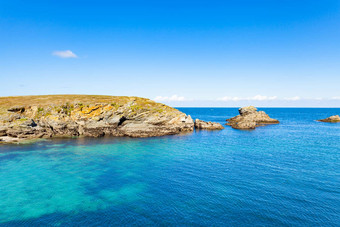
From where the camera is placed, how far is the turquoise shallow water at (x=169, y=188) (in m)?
21.0

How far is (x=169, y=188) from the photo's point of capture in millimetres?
28031

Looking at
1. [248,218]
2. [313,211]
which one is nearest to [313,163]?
[313,211]

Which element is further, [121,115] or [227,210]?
[121,115]

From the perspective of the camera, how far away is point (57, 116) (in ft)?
233

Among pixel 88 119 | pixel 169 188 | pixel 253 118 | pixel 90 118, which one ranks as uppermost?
pixel 90 118

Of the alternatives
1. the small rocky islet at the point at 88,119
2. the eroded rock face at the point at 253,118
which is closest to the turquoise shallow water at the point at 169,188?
the small rocky islet at the point at 88,119

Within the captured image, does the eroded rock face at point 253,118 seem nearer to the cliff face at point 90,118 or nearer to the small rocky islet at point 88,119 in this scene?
the small rocky islet at point 88,119

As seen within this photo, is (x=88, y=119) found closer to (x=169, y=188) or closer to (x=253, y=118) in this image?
(x=169, y=188)

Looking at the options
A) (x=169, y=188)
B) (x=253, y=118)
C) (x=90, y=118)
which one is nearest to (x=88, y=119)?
(x=90, y=118)

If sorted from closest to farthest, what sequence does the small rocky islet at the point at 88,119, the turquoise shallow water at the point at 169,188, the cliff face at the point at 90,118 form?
the turquoise shallow water at the point at 169,188 → the small rocky islet at the point at 88,119 → the cliff face at the point at 90,118

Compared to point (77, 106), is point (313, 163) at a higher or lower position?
lower

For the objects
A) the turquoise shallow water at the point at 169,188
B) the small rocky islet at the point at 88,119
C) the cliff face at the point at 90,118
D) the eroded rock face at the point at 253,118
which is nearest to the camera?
the turquoise shallow water at the point at 169,188

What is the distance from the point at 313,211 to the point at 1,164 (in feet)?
169

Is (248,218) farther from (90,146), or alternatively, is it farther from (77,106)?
(77,106)
